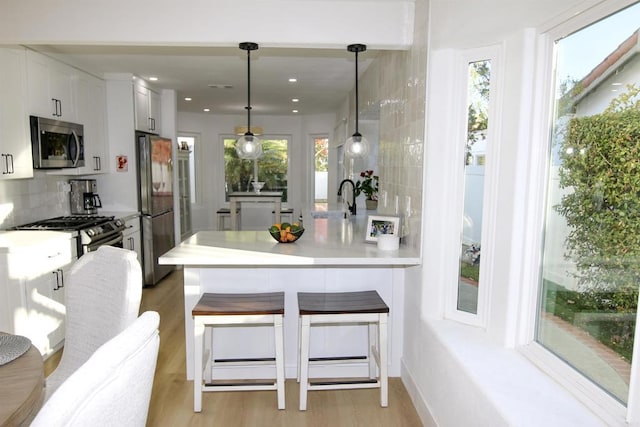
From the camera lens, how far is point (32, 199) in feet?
13.4

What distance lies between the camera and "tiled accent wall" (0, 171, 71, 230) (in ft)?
12.3

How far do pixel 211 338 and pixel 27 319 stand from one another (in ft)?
4.38

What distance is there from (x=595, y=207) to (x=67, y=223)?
388cm

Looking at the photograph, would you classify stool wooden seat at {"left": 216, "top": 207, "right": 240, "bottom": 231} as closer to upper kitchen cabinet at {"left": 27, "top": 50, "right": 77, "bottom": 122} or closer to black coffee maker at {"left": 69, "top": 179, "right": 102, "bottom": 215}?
black coffee maker at {"left": 69, "top": 179, "right": 102, "bottom": 215}

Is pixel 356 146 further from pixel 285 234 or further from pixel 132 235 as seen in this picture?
pixel 132 235

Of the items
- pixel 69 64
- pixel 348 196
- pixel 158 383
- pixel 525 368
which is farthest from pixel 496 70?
pixel 348 196

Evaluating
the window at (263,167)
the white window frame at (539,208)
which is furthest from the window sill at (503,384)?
the window at (263,167)

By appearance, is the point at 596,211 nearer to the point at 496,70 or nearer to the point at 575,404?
the point at 575,404

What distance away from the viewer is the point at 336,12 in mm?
2729

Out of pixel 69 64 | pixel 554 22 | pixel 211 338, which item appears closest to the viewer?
pixel 554 22

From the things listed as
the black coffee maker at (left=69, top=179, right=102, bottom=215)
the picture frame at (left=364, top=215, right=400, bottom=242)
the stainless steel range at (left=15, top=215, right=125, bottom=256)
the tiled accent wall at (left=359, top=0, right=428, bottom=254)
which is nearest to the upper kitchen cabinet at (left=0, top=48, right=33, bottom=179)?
the stainless steel range at (left=15, top=215, right=125, bottom=256)

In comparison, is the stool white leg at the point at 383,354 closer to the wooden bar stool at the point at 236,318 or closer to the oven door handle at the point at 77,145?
the wooden bar stool at the point at 236,318

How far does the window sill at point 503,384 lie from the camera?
1.51m

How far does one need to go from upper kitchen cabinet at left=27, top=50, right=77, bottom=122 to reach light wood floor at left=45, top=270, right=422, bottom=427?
211 cm
